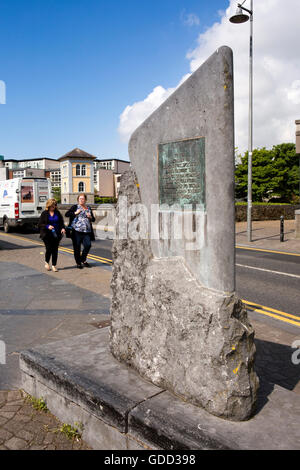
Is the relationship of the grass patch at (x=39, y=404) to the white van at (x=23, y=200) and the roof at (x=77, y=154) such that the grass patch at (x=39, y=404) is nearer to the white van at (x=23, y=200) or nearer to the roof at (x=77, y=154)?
the white van at (x=23, y=200)

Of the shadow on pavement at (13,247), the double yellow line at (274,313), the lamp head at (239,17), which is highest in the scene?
the lamp head at (239,17)

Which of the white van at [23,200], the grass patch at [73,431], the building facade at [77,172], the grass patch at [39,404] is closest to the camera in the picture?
the grass patch at [73,431]

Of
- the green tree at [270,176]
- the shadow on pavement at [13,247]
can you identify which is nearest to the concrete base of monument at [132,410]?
the shadow on pavement at [13,247]

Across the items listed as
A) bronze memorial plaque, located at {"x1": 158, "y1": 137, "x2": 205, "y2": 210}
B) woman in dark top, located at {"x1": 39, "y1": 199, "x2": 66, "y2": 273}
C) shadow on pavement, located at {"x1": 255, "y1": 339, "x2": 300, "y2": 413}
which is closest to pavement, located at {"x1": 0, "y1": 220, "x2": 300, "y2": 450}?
shadow on pavement, located at {"x1": 255, "y1": 339, "x2": 300, "y2": 413}

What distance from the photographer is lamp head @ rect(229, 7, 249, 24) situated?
13930mm

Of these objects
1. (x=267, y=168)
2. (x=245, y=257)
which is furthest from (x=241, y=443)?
(x=267, y=168)

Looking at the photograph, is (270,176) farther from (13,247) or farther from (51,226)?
(51,226)

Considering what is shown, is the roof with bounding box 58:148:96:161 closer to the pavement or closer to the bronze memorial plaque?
the pavement

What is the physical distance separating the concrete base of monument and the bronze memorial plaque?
1.46 metres

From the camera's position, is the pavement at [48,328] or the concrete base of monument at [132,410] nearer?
the concrete base of monument at [132,410]

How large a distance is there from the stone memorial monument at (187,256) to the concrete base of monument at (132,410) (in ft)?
0.40

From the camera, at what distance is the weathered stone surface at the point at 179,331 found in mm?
2418
